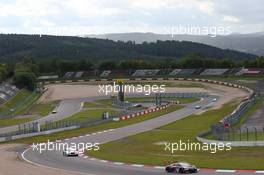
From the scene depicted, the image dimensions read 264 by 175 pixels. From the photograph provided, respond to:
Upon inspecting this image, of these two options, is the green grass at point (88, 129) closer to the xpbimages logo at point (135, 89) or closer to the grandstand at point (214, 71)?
the xpbimages logo at point (135, 89)

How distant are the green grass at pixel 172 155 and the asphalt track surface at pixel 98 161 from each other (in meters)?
2.10

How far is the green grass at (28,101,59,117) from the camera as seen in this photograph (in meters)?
102

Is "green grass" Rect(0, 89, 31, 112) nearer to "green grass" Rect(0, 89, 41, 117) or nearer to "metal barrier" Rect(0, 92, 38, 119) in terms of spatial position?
"green grass" Rect(0, 89, 41, 117)

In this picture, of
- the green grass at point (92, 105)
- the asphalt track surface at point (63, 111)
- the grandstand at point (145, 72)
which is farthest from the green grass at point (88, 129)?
the grandstand at point (145, 72)

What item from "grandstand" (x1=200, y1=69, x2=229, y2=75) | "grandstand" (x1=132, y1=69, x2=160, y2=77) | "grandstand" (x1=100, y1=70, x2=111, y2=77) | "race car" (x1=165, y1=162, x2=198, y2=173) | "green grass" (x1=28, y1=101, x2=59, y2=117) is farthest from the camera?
"grandstand" (x1=100, y1=70, x2=111, y2=77)

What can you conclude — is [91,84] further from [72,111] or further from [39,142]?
[39,142]

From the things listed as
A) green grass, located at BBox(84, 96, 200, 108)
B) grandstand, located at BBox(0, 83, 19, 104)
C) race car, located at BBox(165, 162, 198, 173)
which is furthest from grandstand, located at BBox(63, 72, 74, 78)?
race car, located at BBox(165, 162, 198, 173)

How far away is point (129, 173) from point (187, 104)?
68653 millimetres

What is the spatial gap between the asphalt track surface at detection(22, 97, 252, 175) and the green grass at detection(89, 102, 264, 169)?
210 cm

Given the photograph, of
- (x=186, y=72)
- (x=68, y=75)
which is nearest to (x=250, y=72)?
(x=186, y=72)

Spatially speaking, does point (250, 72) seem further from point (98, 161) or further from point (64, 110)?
point (98, 161)

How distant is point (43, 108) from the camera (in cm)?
11125

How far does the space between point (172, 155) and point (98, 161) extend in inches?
236

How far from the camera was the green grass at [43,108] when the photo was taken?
102500 millimetres
